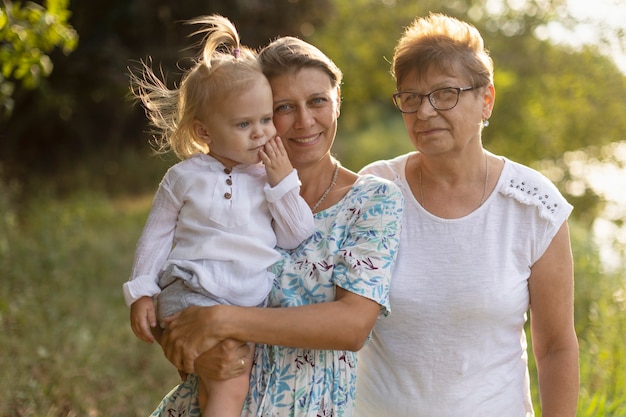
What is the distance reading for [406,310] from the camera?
2.50 meters

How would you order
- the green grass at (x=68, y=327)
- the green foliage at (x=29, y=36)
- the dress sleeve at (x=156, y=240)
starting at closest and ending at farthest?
1. the dress sleeve at (x=156, y=240)
2. the green foliage at (x=29, y=36)
3. the green grass at (x=68, y=327)

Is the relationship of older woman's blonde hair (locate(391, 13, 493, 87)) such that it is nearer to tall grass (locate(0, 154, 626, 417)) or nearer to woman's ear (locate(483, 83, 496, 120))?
woman's ear (locate(483, 83, 496, 120))

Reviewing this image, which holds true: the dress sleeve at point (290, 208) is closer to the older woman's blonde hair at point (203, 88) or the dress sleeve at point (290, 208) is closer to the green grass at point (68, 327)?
the older woman's blonde hair at point (203, 88)

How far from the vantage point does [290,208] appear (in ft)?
7.77

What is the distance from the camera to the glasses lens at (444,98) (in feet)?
8.07

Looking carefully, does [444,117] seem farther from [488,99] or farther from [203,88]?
[203,88]

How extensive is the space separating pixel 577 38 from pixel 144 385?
23.7 ft

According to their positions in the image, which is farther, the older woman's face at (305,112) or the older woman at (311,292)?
the older woman's face at (305,112)

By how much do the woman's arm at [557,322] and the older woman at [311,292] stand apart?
48cm

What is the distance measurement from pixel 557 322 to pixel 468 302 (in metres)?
0.29

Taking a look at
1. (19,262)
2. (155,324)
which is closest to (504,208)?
(155,324)

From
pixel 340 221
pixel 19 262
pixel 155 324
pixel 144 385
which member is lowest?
pixel 144 385

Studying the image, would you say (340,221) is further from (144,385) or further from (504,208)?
(144,385)

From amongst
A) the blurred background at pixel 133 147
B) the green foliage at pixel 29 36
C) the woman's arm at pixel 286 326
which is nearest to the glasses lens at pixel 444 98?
the woman's arm at pixel 286 326
